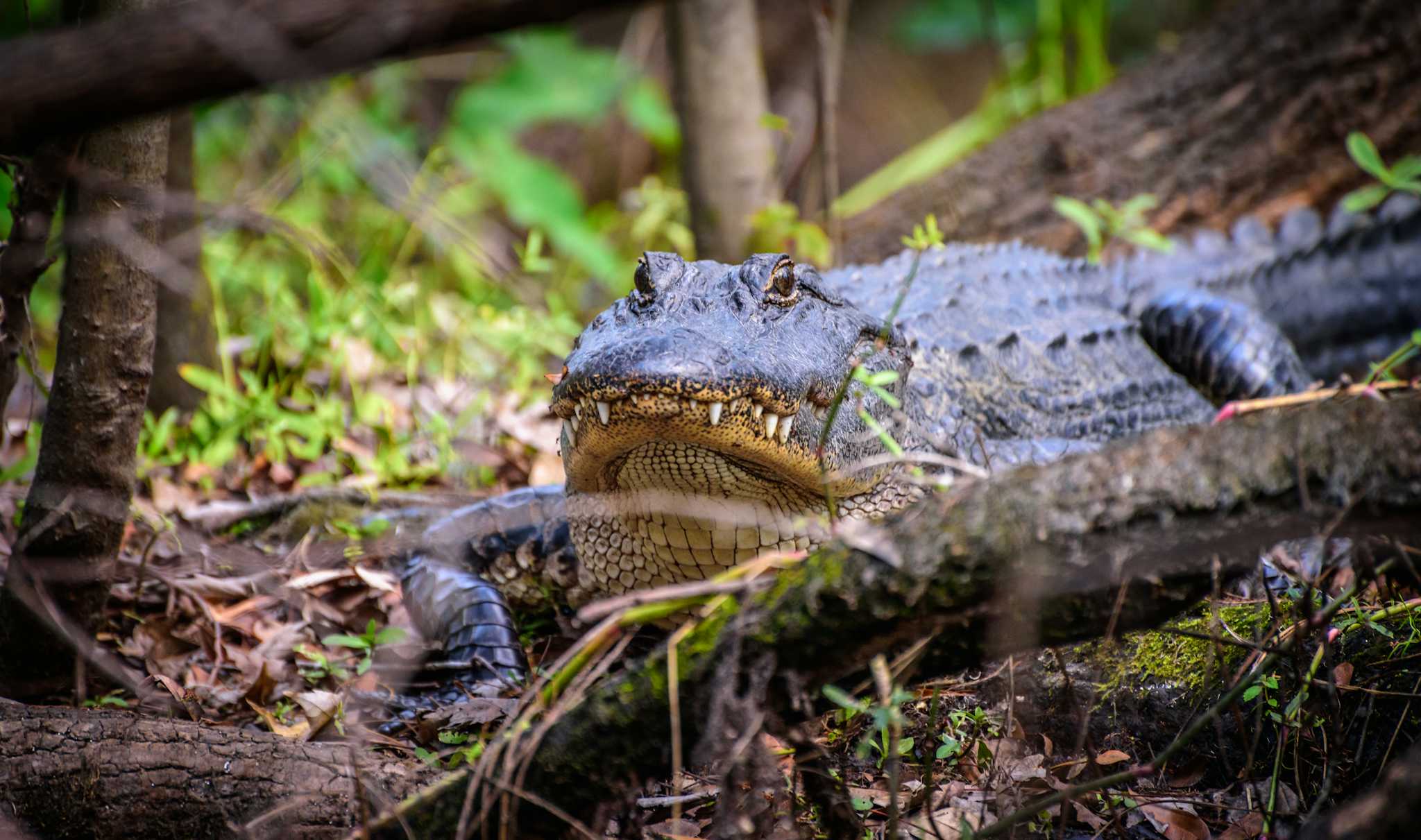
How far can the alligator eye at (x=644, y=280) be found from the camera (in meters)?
2.64

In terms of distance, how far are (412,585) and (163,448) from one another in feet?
4.42

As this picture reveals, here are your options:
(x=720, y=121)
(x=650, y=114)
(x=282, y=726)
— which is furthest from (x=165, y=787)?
(x=650, y=114)

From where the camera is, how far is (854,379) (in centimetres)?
283

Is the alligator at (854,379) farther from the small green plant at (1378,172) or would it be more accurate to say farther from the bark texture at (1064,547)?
the small green plant at (1378,172)

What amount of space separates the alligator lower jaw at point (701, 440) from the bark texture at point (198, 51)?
992 millimetres

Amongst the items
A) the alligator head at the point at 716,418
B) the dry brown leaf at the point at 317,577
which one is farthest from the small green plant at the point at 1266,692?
the dry brown leaf at the point at 317,577

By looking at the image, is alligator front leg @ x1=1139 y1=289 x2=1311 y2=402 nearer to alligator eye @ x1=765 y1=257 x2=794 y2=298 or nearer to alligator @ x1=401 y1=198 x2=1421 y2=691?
alligator @ x1=401 y1=198 x2=1421 y2=691

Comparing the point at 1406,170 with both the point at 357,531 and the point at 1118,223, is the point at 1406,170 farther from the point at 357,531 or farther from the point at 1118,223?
the point at 357,531

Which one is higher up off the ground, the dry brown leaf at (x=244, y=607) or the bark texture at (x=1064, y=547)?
the bark texture at (x=1064, y=547)

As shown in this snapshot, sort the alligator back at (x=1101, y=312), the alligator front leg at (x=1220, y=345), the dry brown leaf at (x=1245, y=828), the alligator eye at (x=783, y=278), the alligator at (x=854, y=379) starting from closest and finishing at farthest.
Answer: the dry brown leaf at (x=1245, y=828), the alligator at (x=854, y=379), the alligator eye at (x=783, y=278), the alligator back at (x=1101, y=312), the alligator front leg at (x=1220, y=345)

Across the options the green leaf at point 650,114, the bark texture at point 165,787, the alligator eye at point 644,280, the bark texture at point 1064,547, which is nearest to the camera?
the bark texture at point 1064,547

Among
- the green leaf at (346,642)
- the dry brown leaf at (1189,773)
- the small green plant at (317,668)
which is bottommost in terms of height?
the dry brown leaf at (1189,773)

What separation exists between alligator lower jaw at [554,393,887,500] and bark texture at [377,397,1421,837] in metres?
0.64

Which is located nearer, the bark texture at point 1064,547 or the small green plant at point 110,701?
the bark texture at point 1064,547
